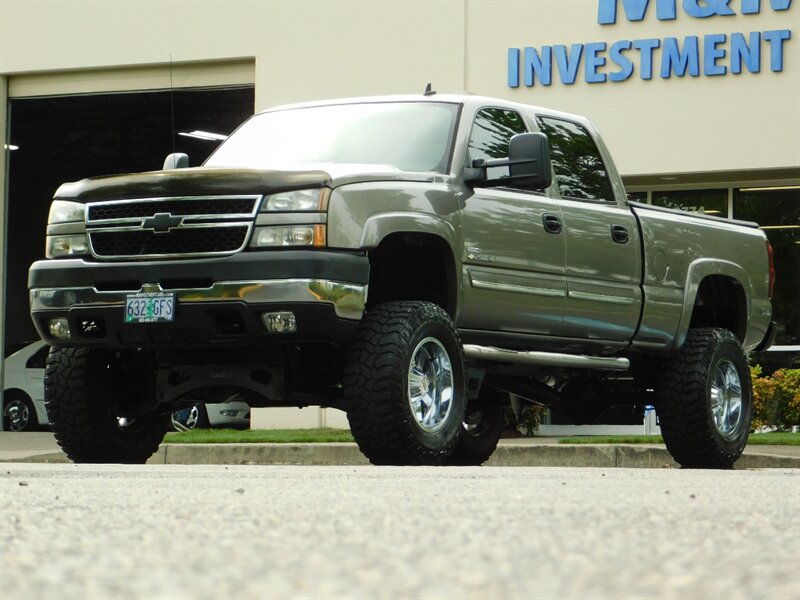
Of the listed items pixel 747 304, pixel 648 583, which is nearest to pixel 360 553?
pixel 648 583

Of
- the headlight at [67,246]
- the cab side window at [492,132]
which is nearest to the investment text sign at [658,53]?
the cab side window at [492,132]

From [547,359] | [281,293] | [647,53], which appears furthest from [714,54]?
[281,293]

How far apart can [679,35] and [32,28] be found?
28.1 ft

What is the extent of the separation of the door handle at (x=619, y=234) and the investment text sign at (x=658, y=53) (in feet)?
26.5

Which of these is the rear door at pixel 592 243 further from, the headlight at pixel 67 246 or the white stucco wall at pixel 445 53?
the white stucco wall at pixel 445 53

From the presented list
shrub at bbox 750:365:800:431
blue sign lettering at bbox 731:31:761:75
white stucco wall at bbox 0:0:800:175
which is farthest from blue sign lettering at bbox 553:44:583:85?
shrub at bbox 750:365:800:431

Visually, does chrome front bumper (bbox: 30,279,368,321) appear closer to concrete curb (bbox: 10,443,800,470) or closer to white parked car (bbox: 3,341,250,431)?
concrete curb (bbox: 10,443,800,470)

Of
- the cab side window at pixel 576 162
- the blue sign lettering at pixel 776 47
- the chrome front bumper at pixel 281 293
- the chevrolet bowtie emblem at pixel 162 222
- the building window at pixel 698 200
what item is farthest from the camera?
the building window at pixel 698 200

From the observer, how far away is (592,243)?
9.14 m

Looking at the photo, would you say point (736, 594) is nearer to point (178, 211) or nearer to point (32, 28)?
point (178, 211)

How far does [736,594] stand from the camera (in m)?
2.45

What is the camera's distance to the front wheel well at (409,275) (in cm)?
816

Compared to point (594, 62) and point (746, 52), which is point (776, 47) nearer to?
point (746, 52)

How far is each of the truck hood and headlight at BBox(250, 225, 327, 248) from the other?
8.0 inches
